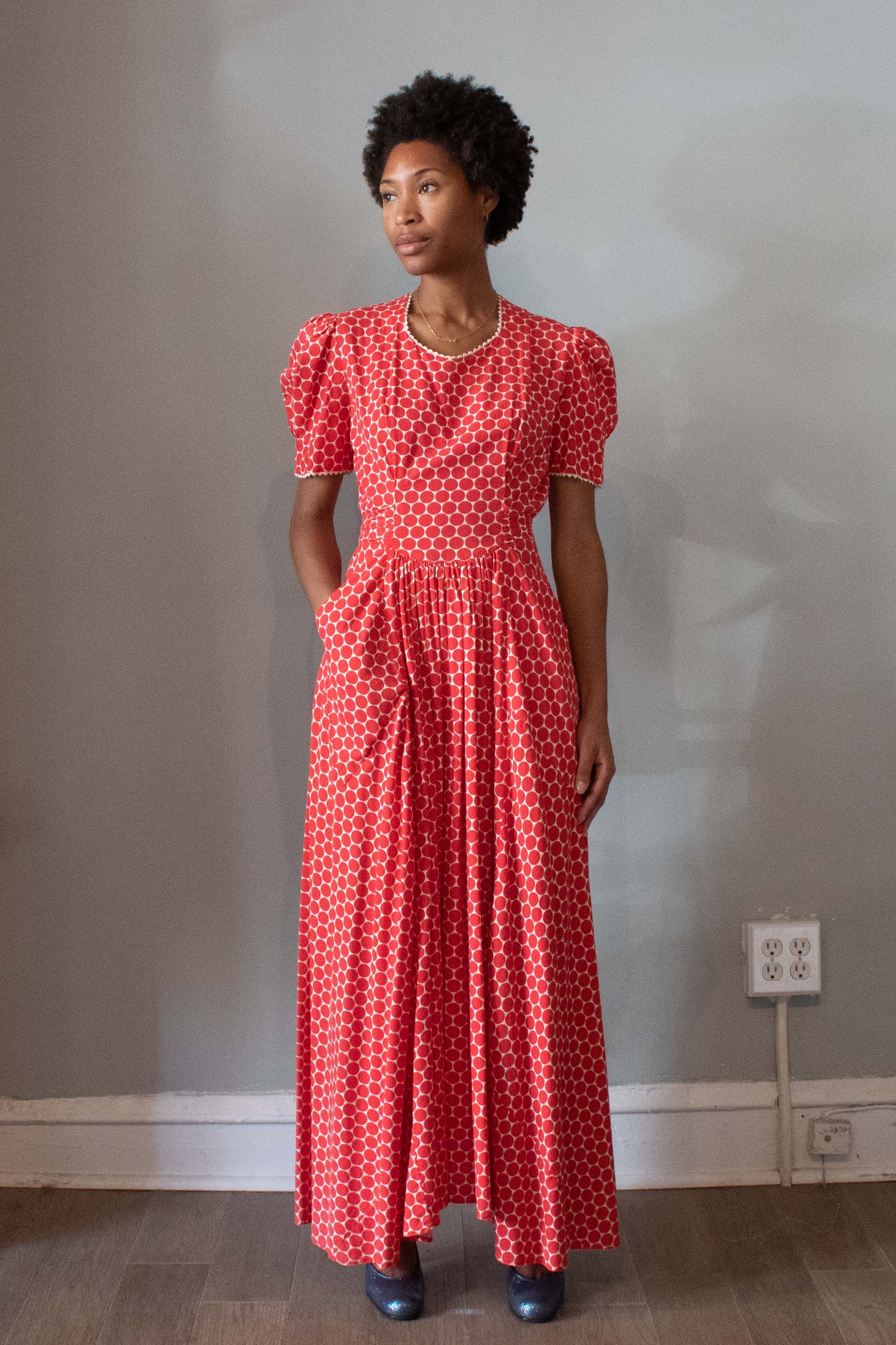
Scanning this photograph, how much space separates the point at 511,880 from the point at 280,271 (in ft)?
3.01

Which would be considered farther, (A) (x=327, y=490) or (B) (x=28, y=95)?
(B) (x=28, y=95)

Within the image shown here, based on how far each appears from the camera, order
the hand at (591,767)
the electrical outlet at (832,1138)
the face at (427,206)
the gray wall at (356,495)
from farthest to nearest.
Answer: the electrical outlet at (832,1138)
the gray wall at (356,495)
the hand at (591,767)
the face at (427,206)

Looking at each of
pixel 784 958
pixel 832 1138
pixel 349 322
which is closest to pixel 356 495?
pixel 349 322

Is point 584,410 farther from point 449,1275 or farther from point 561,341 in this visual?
point 449,1275

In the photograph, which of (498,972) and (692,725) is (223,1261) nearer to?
(498,972)

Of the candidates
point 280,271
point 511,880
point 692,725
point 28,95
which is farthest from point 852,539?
point 28,95

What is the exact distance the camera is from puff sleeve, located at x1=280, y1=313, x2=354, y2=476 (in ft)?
4.52

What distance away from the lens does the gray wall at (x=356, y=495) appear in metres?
1.61

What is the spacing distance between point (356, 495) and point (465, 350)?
0.38m

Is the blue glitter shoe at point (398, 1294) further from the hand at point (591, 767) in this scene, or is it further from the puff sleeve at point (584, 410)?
the puff sleeve at point (584, 410)

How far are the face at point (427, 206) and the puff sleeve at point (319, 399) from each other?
14 cm

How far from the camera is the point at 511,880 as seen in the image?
4.34ft

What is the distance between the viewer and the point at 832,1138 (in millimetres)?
1724

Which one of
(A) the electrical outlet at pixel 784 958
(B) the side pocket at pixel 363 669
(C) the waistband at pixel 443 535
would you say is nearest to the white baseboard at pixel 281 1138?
(A) the electrical outlet at pixel 784 958
